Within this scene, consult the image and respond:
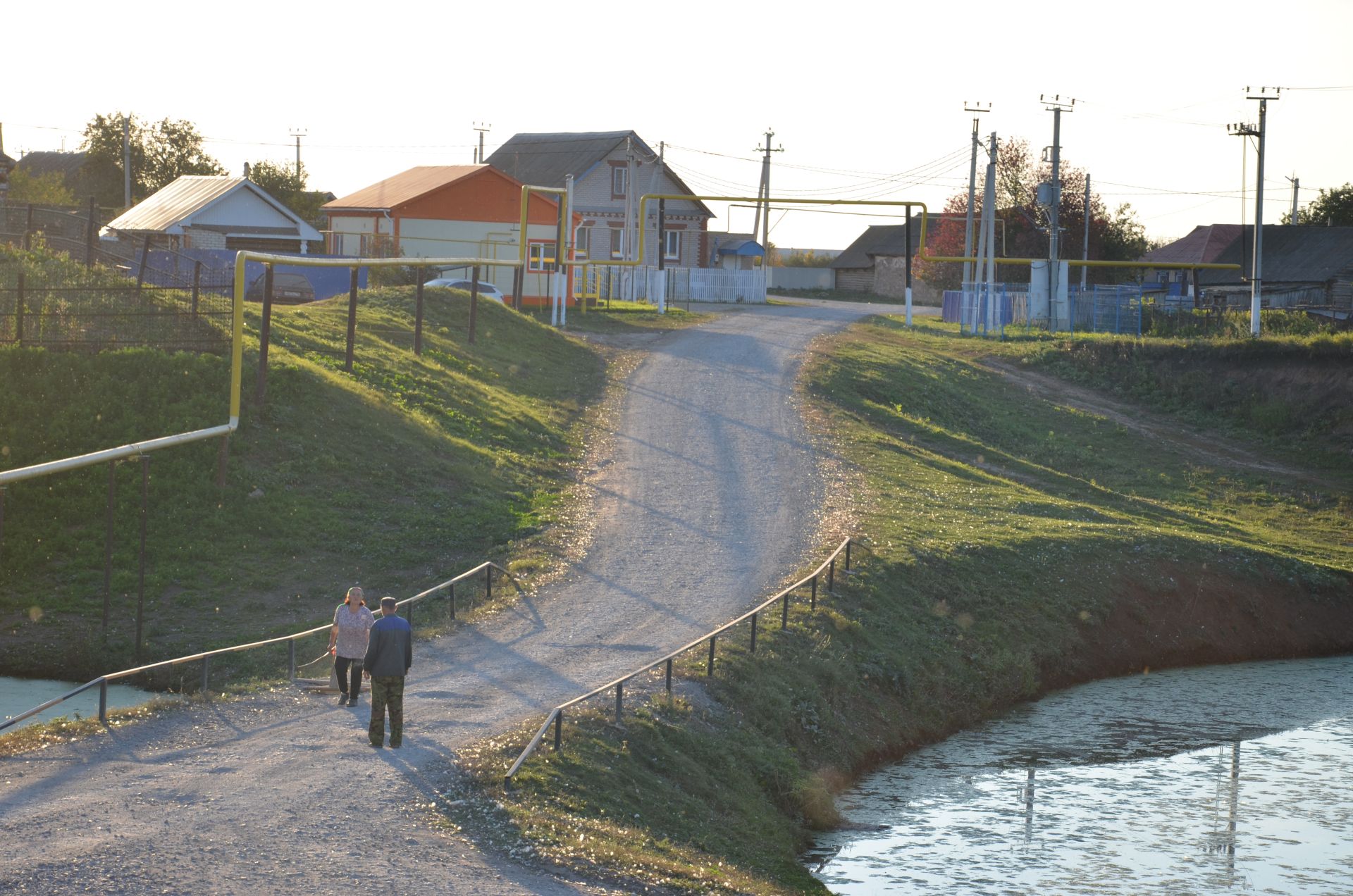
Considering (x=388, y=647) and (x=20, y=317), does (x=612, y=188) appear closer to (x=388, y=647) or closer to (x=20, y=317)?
(x=20, y=317)

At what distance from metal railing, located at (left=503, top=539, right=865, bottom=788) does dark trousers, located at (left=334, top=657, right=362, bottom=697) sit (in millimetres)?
2255

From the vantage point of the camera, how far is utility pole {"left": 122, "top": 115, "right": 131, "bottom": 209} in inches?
2955

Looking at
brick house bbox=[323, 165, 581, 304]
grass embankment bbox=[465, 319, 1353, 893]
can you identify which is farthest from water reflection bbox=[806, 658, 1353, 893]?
brick house bbox=[323, 165, 581, 304]

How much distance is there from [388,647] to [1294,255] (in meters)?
64.5

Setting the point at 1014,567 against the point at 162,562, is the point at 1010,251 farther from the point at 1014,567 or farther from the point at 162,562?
the point at 162,562

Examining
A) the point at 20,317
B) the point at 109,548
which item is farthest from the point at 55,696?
the point at 20,317

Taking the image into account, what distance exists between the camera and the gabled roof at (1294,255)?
63.8m

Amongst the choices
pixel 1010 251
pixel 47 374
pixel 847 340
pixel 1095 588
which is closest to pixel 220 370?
pixel 47 374

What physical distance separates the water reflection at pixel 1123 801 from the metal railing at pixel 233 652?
661cm

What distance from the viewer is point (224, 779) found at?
12586 millimetres

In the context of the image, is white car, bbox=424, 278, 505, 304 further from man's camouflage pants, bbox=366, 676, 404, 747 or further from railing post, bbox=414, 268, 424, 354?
man's camouflage pants, bbox=366, 676, 404, 747

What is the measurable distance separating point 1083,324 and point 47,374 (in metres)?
40.9

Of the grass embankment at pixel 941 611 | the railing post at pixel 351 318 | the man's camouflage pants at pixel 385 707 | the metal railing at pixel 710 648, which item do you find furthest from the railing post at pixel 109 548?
the railing post at pixel 351 318

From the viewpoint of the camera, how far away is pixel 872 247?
9381cm
